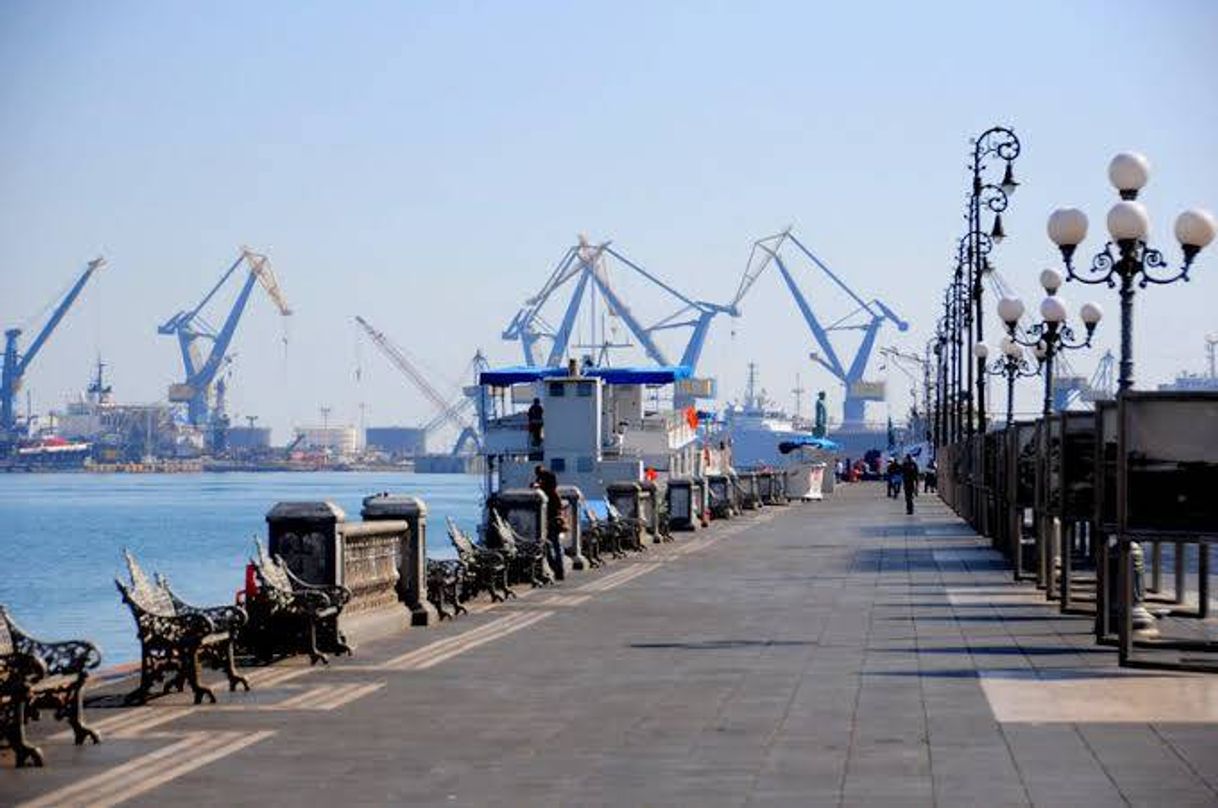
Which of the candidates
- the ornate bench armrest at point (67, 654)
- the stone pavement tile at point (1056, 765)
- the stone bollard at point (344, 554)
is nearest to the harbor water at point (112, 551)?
the stone bollard at point (344, 554)

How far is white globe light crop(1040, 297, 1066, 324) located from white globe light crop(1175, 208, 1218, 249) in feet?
38.3

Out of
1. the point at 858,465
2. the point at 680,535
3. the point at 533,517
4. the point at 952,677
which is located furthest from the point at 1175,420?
the point at 858,465

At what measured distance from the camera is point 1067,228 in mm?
24016

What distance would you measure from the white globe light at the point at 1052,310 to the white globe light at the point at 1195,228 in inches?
460

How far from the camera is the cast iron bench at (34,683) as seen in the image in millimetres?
12711

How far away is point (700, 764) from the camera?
12758mm

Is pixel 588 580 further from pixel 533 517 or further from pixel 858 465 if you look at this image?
pixel 858 465

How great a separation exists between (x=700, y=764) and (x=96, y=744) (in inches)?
145

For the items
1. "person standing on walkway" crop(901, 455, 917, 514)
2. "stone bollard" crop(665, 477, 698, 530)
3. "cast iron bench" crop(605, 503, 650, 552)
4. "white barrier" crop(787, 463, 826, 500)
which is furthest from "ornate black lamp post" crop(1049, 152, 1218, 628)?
"white barrier" crop(787, 463, 826, 500)

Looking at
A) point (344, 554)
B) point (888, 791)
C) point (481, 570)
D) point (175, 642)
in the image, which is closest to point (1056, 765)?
point (888, 791)

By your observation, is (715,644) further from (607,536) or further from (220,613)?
(607,536)

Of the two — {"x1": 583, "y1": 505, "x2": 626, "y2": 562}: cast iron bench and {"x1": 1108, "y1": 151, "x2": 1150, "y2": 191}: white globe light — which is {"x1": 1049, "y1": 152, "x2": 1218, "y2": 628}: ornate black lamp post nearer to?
{"x1": 1108, "y1": 151, "x2": 1150, "y2": 191}: white globe light

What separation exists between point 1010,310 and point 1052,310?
21.5 ft

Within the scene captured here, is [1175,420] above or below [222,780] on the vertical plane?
above
